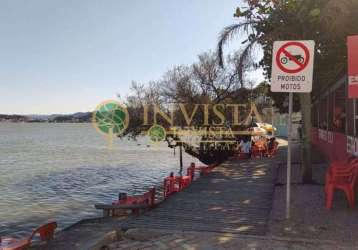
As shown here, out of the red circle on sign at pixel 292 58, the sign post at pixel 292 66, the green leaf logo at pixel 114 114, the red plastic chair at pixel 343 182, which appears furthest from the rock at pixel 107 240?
the green leaf logo at pixel 114 114

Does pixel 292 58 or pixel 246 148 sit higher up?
pixel 292 58

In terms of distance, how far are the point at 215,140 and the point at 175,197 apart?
1511 cm

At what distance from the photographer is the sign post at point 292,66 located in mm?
7641

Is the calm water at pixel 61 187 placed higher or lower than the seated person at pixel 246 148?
lower

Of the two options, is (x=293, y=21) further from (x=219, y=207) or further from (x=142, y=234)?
(x=142, y=234)

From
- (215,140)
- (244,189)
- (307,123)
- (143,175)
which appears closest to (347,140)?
(307,123)

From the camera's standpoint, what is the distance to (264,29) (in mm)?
13406

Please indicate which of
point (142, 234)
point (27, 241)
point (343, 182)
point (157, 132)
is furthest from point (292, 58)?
point (157, 132)

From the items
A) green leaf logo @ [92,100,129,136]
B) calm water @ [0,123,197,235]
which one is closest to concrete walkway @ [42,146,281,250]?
calm water @ [0,123,197,235]

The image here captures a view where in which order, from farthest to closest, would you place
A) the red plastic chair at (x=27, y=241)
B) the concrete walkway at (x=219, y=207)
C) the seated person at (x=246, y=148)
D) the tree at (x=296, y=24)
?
the seated person at (x=246, y=148) → the tree at (x=296, y=24) → the red plastic chair at (x=27, y=241) → the concrete walkway at (x=219, y=207)

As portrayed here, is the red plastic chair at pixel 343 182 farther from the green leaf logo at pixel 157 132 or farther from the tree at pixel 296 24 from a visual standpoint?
the green leaf logo at pixel 157 132

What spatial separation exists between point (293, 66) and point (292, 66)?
2 centimetres

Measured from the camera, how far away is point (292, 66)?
303 inches

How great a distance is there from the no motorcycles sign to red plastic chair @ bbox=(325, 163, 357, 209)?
2214 millimetres
